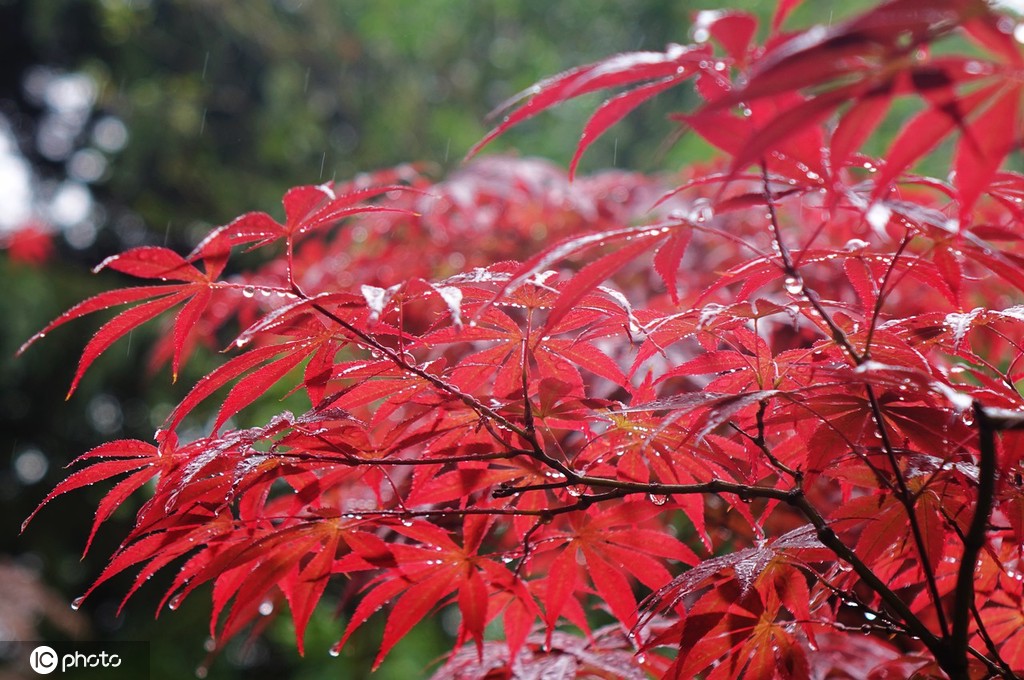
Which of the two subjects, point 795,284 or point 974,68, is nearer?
point 974,68

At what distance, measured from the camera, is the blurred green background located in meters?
3.81

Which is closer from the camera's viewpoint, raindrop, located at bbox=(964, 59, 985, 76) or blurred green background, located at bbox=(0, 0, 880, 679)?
raindrop, located at bbox=(964, 59, 985, 76)

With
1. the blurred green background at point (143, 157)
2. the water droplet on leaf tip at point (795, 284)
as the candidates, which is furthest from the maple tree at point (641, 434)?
the blurred green background at point (143, 157)

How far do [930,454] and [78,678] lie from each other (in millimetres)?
3920

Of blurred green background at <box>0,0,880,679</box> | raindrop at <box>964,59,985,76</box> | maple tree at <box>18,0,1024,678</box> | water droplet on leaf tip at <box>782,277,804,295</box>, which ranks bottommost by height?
blurred green background at <box>0,0,880,679</box>

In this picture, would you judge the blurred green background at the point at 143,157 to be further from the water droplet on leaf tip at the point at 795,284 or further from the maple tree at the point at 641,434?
the water droplet on leaf tip at the point at 795,284

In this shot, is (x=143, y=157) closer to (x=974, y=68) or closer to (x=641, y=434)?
(x=641, y=434)

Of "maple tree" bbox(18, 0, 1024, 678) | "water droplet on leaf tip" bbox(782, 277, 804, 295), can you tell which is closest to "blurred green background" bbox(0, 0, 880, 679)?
"maple tree" bbox(18, 0, 1024, 678)

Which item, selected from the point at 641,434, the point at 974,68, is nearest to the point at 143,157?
the point at 641,434

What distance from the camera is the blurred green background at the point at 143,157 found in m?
3.81

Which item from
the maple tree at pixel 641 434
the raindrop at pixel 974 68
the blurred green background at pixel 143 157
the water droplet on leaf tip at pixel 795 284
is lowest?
the blurred green background at pixel 143 157

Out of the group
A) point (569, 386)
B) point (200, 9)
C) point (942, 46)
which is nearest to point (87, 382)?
point (200, 9)

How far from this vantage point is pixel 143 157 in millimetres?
4148

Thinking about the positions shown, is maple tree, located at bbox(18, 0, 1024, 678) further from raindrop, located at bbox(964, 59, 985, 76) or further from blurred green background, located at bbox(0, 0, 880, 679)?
blurred green background, located at bbox(0, 0, 880, 679)
